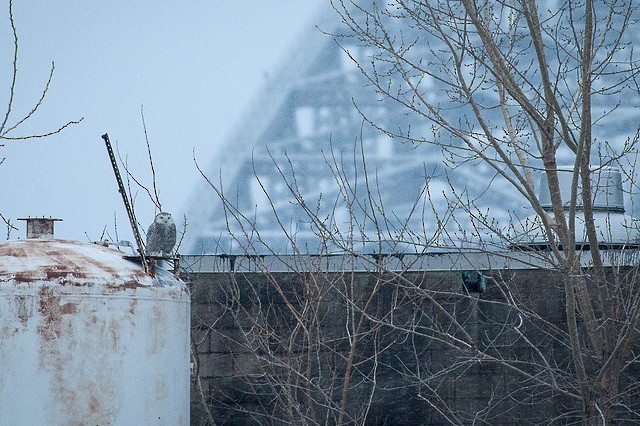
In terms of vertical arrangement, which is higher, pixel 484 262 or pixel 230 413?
pixel 484 262

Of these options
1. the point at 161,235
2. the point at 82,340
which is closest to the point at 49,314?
the point at 82,340

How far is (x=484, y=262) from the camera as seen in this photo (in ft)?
29.5

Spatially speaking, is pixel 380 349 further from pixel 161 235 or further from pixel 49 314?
pixel 49 314

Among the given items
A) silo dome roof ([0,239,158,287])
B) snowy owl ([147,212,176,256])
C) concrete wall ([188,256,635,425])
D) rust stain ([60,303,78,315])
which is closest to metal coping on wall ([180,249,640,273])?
concrete wall ([188,256,635,425])

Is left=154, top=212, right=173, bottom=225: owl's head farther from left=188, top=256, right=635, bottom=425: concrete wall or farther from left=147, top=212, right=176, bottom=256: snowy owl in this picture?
left=188, top=256, right=635, bottom=425: concrete wall

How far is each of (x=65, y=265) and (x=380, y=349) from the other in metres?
3.93

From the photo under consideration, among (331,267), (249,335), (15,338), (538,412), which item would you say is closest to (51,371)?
(15,338)

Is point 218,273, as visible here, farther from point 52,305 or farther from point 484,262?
point 52,305

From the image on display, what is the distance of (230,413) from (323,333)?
46.9 inches

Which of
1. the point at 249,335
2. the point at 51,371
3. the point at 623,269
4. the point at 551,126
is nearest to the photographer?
the point at 51,371

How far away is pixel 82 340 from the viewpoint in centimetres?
526

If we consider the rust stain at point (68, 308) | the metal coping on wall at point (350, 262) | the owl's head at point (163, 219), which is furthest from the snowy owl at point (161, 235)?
the metal coping on wall at point (350, 262)

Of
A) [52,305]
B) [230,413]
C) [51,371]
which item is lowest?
[230,413]

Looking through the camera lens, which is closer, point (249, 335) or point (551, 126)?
point (551, 126)
